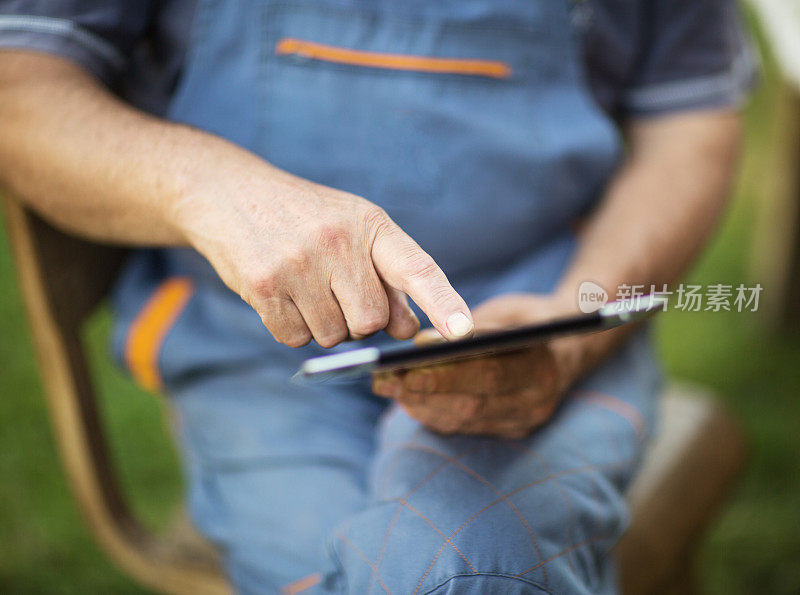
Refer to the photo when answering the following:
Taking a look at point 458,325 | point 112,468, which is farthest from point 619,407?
Result: point 112,468

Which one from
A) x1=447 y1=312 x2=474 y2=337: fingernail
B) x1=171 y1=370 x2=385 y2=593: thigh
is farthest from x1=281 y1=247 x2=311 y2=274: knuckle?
x1=171 y1=370 x2=385 y2=593: thigh

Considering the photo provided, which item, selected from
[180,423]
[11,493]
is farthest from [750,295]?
[11,493]

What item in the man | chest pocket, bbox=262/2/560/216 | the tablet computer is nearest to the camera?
the tablet computer

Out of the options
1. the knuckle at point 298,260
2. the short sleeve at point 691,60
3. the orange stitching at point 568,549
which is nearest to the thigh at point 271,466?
the orange stitching at point 568,549

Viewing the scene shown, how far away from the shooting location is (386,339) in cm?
65

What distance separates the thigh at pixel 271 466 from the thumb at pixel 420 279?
0.32 meters

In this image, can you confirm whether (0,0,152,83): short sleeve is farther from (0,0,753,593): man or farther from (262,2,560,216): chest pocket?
(262,2,560,216): chest pocket

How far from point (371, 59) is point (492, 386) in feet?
1.03

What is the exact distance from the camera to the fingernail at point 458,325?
43 cm

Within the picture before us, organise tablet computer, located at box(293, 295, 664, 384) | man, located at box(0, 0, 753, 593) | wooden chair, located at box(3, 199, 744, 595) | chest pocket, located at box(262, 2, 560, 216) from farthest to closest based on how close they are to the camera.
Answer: wooden chair, located at box(3, 199, 744, 595)
chest pocket, located at box(262, 2, 560, 216)
man, located at box(0, 0, 753, 593)
tablet computer, located at box(293, 295, 664, 384)

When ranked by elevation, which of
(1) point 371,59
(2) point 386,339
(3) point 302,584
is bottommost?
(3) point 302,584

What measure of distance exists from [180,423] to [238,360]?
0.15 m

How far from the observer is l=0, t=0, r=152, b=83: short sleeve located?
585mm

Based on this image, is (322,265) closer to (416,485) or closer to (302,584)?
(416,485)
